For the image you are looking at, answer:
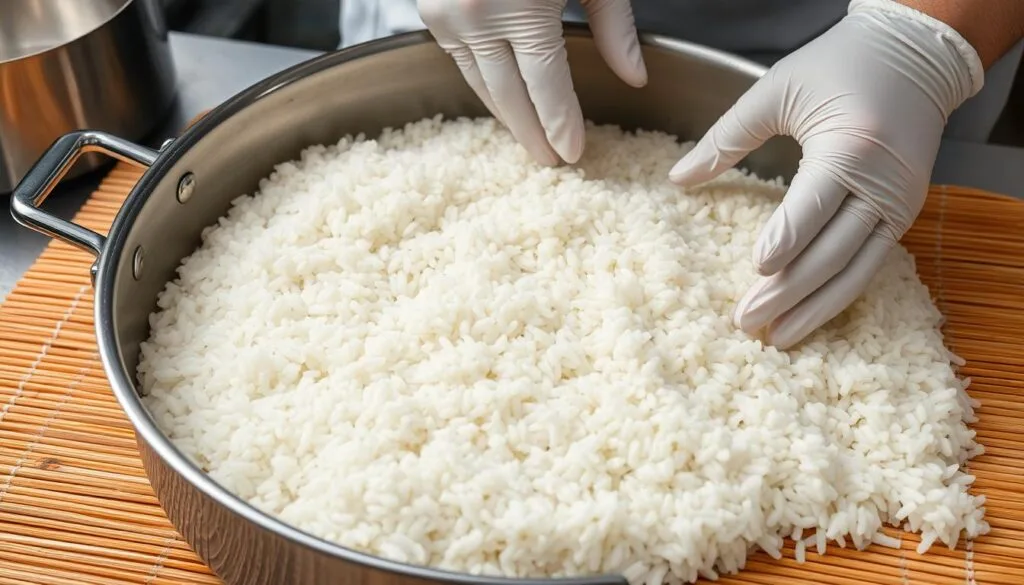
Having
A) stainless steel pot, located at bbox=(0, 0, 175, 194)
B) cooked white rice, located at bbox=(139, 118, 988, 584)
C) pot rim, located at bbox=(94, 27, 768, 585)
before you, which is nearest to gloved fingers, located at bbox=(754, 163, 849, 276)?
cooked white rice, located at bbox=(139, 118, 988, 584)

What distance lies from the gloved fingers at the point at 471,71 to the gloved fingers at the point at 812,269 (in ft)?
1.91

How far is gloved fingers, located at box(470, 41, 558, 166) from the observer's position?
1663 mm

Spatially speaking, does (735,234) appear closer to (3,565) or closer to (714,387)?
(714,387)

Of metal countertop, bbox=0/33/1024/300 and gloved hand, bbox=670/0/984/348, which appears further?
metal countertop, bbox=0/33/1024/300

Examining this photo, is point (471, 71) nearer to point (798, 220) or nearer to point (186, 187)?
point (186, 187)

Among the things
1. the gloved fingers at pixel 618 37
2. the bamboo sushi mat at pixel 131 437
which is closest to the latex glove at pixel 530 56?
the gloved fingers at pixel 618 37

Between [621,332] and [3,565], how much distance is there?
2.99ft

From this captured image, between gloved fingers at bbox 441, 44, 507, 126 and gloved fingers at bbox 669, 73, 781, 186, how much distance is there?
351 mm

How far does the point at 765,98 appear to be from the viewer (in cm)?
157

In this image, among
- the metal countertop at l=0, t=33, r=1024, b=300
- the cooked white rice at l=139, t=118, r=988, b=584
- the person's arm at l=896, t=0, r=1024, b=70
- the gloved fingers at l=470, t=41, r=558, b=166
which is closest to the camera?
the cooked white rice at l=139, t=118, r=988, b=584

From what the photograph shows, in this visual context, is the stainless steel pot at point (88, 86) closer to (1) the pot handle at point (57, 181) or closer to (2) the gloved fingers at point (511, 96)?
(1) the pot handle at point (57, 181)

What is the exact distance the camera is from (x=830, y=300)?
4.85 feet

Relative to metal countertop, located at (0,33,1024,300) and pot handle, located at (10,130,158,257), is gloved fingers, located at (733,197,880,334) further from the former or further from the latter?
pot handle, located at (10,130,158,257)

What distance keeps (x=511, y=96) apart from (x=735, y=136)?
1.27 ft
